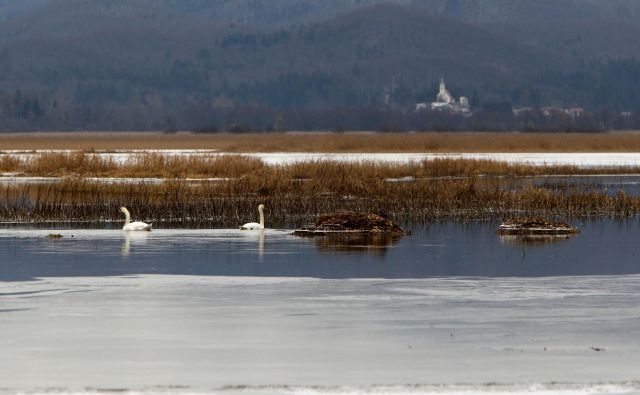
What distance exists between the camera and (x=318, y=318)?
1134cm

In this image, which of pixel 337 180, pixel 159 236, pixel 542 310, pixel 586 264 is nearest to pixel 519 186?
pixel 337 180

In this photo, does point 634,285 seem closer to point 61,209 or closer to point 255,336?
point 255,336

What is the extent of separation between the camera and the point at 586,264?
→ 15.7 metres

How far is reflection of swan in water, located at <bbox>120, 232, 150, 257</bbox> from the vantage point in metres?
17.1

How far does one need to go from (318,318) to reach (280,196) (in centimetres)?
1613

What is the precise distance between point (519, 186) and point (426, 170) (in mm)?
7803

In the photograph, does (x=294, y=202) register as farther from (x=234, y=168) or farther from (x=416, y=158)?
(x=416, y=158)

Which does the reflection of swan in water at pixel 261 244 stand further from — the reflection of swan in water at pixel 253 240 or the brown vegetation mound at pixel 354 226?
the brown vegetation mound at pixel 354 226

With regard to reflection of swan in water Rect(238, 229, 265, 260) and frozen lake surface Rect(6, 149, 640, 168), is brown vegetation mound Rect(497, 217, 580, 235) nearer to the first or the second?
reflection of swan in water Rect(238, 229, 265, 260)

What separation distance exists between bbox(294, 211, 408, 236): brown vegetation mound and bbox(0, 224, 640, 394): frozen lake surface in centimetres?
149

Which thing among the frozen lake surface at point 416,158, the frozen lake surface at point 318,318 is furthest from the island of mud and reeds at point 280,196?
the frozen lake surface at point 416,158

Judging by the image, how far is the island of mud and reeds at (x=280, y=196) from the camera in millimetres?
23047

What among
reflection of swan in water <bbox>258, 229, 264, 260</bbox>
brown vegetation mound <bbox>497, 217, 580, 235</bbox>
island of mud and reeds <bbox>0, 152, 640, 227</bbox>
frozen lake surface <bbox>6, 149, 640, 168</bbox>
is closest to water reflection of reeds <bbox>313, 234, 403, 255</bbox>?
reflection of swan in water <bbox>258, 229, 264, 260</bbox>

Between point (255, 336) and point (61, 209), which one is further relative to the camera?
point (61, 209)
